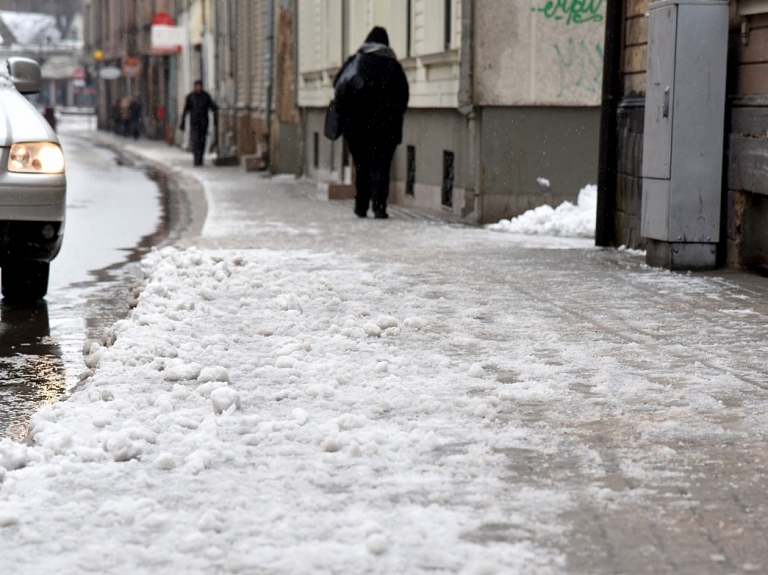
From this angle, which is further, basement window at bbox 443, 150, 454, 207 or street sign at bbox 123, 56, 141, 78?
street sign at bbox 123, 56, 141, 78

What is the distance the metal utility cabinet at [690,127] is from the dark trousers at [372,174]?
5.91m

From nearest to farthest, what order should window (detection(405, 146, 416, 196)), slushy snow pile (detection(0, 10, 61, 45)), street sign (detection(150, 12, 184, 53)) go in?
1. window (detection(405, 146, 416, 196))
2. street sign (detection(150, 12, 184, 53))
3. slushy snow pile (detection(0, 10, 61, 45))

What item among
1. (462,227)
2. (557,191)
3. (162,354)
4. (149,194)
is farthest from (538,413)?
(149,194)

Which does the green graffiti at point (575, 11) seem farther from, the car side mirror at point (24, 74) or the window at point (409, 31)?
the car side mirror at point (24, 74)

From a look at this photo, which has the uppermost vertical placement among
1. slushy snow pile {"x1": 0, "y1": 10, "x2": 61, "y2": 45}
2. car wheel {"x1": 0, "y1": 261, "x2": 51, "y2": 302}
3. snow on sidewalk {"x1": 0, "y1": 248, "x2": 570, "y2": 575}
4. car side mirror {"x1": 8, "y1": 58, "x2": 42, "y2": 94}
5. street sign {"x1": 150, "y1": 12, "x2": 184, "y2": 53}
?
slushy snow pile {"x1": 0, "y1": 10, "x2": 61, "y2": 45}

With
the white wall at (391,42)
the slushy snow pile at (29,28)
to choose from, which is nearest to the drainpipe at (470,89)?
the white wall at (391,42)

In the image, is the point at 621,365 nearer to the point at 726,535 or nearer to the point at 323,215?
the point at 726,535

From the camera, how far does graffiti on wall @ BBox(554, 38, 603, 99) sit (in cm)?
1480

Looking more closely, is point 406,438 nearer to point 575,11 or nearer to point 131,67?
point 575,11

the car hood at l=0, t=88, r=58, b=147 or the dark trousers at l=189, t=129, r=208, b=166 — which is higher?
the car hood at l=0, t=88, r=58, b=147

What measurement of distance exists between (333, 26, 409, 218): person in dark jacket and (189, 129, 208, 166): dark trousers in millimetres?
16500

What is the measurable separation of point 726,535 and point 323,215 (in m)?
12.2

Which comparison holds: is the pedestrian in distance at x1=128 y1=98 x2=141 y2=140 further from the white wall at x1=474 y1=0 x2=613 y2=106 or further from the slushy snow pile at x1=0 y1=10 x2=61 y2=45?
the slushy snow pile at x1=0 y1=10 x2=61 y2=45

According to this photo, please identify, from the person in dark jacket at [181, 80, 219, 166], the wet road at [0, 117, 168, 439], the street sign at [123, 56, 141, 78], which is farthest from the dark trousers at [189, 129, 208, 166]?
the street sign at [123, 56, 141, 78]
